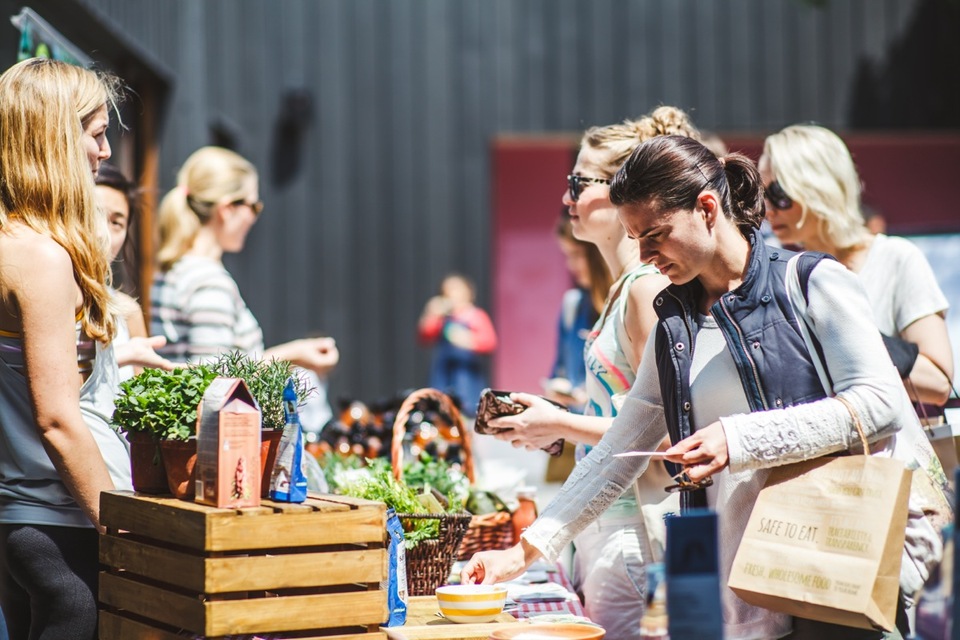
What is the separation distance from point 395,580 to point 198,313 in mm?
1825

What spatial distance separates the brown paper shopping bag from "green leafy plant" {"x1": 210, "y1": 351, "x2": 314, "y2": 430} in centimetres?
79

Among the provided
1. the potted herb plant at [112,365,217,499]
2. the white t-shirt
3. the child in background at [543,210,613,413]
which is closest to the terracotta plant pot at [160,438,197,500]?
A: the potted herb plant at [112,365,217,499]

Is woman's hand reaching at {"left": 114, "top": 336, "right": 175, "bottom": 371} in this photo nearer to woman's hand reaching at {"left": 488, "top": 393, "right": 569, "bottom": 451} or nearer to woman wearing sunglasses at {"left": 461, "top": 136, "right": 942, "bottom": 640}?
woman's hand reaching at {"left": 488, "top": 393, "right": 569, "bottom": 451}

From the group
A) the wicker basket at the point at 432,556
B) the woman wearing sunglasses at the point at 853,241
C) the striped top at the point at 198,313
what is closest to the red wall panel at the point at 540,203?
the striped top at the point at 198,313

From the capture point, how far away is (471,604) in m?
2.00

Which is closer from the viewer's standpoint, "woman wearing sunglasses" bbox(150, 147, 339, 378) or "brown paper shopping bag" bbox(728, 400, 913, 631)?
"brown paper shopping bag" bbox(728, 400, 913, 631)

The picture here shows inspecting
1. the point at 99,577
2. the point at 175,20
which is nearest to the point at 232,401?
the point at 99,577

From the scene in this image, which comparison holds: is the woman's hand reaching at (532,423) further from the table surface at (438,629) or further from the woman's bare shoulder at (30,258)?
the woman's bare shoulder at (30,258)

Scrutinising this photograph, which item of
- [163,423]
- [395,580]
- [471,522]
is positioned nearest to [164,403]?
[163,423]

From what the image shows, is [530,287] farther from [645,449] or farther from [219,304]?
[645,449]

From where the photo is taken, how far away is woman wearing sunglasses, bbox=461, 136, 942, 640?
5.76 feet

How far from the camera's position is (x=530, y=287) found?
1048cm

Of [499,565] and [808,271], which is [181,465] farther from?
[808,271]

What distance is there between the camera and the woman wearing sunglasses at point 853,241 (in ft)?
9.34
